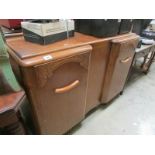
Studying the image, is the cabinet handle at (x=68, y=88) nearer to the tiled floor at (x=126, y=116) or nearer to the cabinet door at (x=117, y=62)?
the cabinet door at (x=117, y=62)

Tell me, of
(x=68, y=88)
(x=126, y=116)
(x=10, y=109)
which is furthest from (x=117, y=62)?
(x=10, y=109)

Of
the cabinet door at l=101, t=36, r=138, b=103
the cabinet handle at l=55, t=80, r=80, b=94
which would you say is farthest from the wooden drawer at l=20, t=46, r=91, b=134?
the cabinet door at l=101, t=36, r=138, b=103

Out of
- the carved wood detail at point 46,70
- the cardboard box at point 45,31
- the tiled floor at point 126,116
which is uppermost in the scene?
the cardboard box at point 45,31

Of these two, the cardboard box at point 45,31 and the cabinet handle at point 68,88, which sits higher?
the cardboard box at point 45,31

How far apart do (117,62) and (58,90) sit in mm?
680

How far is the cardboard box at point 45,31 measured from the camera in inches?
31.2

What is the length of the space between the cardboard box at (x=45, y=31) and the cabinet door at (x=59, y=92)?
8.1 inches

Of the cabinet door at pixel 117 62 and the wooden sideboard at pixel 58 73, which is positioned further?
the cabinet door at pixel 117 62

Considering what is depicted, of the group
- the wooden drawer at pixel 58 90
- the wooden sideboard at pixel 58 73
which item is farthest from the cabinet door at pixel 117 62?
the wooden drawer at pixel 58 90

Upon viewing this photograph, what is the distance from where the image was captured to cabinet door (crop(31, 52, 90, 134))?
2.42ft

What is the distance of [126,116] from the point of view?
61.6 inches
